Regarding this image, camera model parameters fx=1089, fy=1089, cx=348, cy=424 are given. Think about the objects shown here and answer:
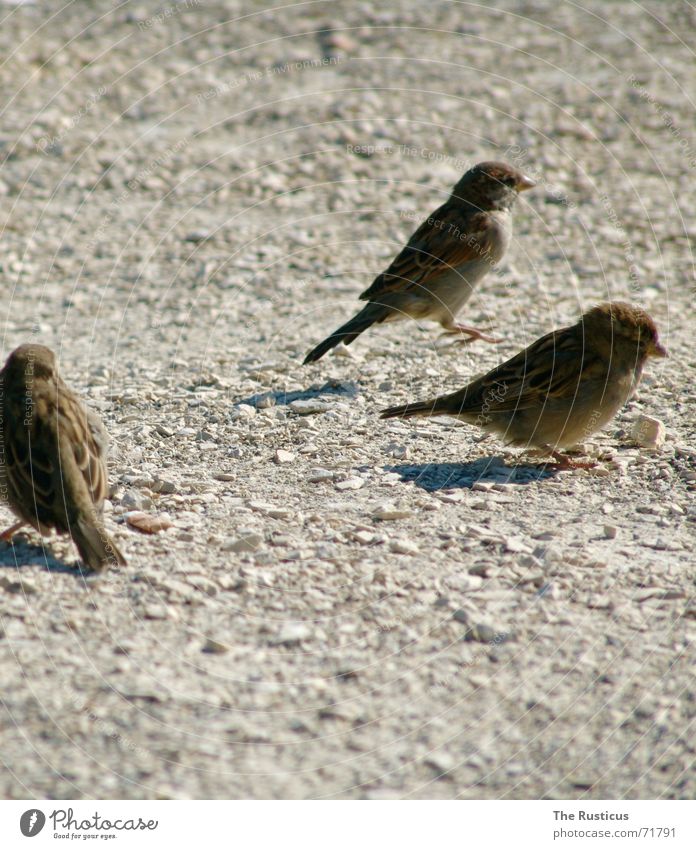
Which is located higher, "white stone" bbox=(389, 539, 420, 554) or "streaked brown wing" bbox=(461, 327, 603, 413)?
"streaked brown wing" bbox=(461, 327, 603, 413)

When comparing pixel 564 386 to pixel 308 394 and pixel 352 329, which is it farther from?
pixel 352 329

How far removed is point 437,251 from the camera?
30.6 ft

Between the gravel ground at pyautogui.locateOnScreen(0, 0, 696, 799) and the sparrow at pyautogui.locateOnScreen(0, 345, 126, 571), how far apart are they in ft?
0.71

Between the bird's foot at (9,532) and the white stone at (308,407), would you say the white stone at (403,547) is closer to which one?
the bird's foot at (9,532)

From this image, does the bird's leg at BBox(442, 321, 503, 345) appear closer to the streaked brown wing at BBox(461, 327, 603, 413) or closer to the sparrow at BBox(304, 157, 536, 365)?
the sparrow at BBox(304, 157, 536, 365)

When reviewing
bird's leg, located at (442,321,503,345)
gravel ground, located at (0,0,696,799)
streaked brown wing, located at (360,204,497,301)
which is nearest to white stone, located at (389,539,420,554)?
gravel ground, located at (0,0,696,799)

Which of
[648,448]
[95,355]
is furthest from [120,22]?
[648,448]

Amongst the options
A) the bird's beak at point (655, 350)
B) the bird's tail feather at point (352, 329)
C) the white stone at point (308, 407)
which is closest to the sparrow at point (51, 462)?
the white stone at point (308, 407)

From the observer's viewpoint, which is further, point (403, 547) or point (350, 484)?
point (350, 484)

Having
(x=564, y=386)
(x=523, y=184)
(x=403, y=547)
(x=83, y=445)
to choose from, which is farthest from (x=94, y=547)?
(x=523, y=184)

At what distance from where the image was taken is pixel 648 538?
19.7ft

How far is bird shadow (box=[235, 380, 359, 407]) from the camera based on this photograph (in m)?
8.25

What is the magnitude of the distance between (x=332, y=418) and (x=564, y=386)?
1805 mm

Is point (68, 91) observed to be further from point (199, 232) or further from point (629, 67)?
point (629, 67)
